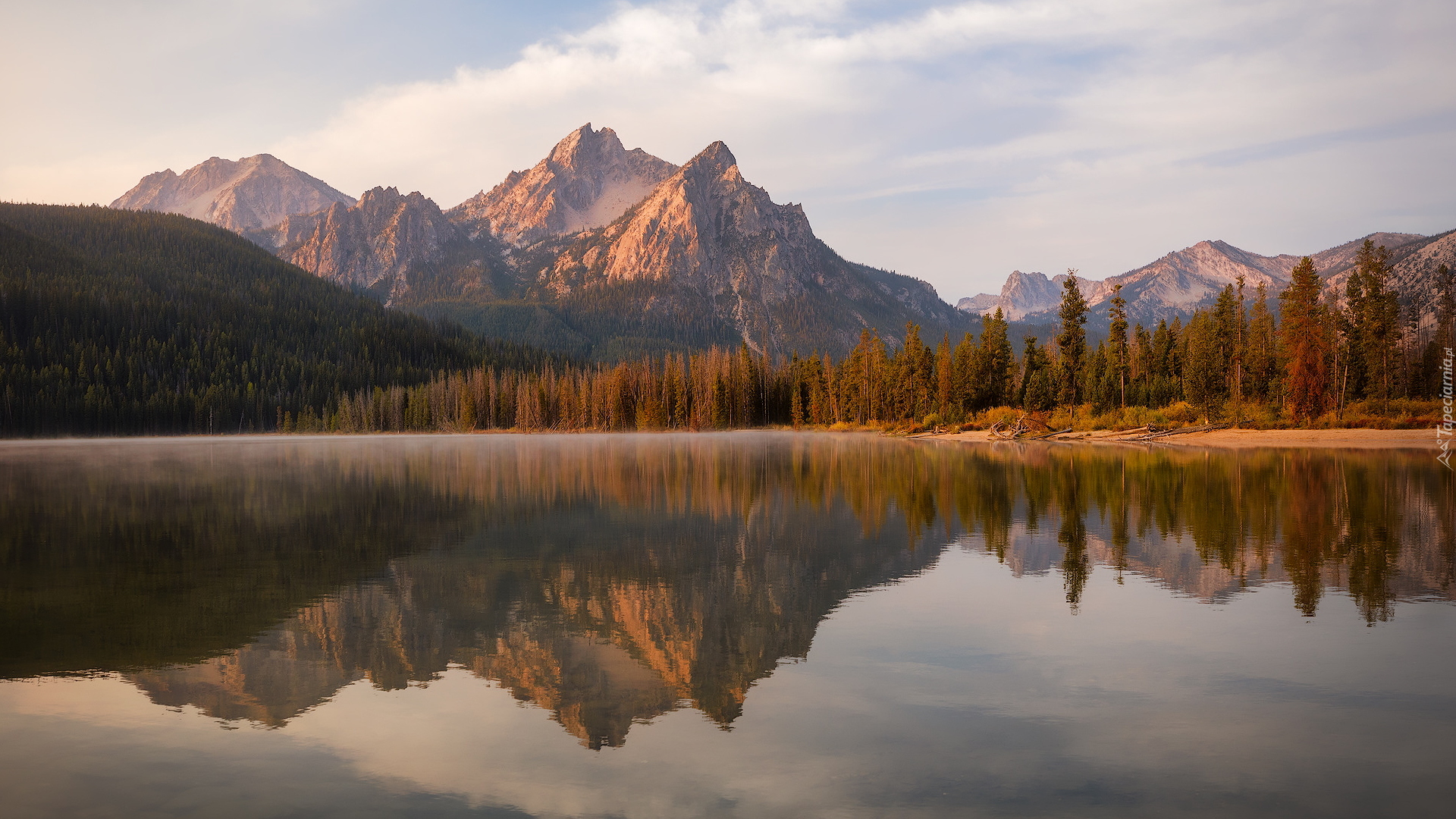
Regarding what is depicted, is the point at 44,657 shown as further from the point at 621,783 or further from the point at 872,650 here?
the point at 872,650

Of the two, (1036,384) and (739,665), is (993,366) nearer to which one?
(1036,384)

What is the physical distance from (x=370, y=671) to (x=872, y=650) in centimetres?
705

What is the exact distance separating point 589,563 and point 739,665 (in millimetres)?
8053

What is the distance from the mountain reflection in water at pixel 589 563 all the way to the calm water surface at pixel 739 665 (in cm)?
12

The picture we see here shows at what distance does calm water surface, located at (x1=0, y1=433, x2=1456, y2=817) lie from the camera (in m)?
8.34

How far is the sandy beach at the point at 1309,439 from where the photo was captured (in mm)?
62281

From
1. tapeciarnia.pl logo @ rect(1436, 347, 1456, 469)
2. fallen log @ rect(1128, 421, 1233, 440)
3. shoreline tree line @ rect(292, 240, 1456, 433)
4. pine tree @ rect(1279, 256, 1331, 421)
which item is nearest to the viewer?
tapeciarnia.pl logo @ rect(1436, 347, 1456, 469)

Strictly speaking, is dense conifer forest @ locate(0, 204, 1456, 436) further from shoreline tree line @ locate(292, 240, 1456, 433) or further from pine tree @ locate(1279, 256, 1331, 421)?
shoreline tree line @ locate(292, 240, 1456, 433)

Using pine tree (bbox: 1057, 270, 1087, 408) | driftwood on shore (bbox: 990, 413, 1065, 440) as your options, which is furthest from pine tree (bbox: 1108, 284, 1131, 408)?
driftwood on shore (bbox: 990, 413, 1065, 440)

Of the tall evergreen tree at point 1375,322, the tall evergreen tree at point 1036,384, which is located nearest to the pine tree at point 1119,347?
the tall evergreen tree at point 1036,384

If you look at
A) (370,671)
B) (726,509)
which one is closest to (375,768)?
(370,671)

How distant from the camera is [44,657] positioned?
42.2 feet

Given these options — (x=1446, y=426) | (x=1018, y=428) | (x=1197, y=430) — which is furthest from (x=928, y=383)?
(x=1446, y=426)

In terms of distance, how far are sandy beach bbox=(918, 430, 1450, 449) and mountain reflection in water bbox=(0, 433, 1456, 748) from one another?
80.5 ft
